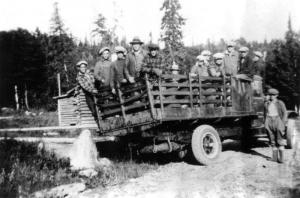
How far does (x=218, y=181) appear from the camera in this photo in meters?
6.48

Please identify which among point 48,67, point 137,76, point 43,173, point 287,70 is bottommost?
point 43,173

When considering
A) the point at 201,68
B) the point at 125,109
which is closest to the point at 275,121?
the point at 201,68

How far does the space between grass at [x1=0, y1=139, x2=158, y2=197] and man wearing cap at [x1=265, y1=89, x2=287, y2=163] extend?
8.85 feet

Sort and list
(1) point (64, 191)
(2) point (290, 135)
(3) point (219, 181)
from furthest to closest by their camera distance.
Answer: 1. (2) point (290, 135)
2. (3) point (219, 181)
3. (1) point (64, 191)

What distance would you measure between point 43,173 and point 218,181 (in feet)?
11.0

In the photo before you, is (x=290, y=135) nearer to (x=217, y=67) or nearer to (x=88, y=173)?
(x=217, y=67)

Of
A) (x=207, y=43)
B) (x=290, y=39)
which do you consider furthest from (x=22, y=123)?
(x=207, y=43)

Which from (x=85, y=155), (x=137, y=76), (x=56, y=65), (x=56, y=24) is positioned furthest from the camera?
(x=56, y=24)

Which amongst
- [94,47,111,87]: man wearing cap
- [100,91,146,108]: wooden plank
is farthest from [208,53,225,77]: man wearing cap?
[100,91,146,108]: wooden plank

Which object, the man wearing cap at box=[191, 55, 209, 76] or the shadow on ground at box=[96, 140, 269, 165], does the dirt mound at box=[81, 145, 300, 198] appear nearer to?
the shadow on ground at box=[96, 140, 269, 165]

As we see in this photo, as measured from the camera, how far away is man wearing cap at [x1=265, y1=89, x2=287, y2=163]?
8180 millimetres

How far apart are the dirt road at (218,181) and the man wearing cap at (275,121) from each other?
0.42 metres

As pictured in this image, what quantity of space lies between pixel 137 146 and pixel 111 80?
1.64 metres

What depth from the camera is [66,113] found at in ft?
102
